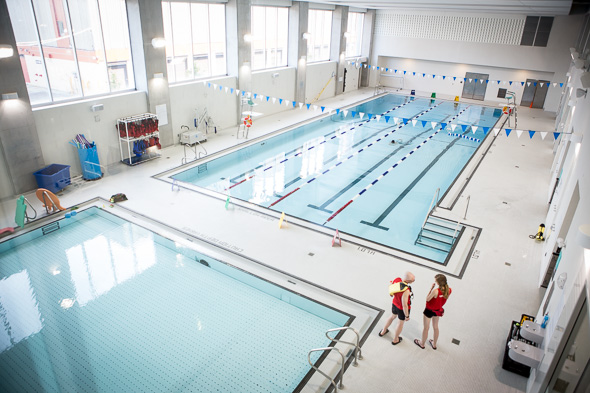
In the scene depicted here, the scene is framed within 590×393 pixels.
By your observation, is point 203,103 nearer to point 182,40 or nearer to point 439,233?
point 182,40

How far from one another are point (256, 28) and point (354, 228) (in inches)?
A: 384

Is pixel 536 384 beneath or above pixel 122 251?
above

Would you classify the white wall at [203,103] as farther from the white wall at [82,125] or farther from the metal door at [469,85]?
the metal door at [469,85]

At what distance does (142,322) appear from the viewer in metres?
5.08

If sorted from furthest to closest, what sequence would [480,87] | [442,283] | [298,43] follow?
[480,87] < [298,43] < [442,283]

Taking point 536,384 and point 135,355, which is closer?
point 536,384

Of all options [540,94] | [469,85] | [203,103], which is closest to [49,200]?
[203,103]

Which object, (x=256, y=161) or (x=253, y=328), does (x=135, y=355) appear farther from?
(x=256, y=161)

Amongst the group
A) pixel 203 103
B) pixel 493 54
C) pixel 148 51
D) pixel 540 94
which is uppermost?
pixel 148 51

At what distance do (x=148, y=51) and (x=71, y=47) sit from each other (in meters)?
1.78

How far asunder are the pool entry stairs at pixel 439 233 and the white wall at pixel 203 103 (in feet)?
24.9

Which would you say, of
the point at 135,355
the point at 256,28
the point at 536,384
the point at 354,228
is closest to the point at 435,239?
the point at 354,228

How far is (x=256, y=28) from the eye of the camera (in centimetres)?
1416

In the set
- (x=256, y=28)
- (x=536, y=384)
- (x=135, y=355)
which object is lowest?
(x=135, y=355)
